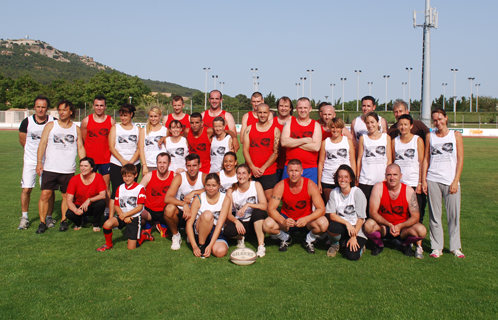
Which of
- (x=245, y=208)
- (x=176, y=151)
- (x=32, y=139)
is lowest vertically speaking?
(x=245, y=208)

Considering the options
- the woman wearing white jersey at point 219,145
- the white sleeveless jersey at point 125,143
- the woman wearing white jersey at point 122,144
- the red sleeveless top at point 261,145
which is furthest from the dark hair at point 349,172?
the white sleeveless jersey at point 125,143

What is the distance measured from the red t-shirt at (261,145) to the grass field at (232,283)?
3.85 feet

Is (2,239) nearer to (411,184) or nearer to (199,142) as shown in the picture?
(199,142)

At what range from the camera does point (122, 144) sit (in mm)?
5938

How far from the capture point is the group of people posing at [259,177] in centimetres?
468

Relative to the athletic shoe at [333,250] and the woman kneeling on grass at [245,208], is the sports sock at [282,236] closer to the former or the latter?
the woman kneeling on grass at [245,208]

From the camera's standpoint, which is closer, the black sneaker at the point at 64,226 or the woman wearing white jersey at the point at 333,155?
the woman wearing white jersey at the point at 333,155

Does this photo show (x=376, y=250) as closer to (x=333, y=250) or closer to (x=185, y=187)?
(x=333, y=250)

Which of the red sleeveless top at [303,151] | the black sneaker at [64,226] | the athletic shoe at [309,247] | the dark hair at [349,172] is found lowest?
the athletic shoe at [309,247]

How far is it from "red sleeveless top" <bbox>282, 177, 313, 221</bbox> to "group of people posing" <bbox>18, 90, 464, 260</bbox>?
13 mm

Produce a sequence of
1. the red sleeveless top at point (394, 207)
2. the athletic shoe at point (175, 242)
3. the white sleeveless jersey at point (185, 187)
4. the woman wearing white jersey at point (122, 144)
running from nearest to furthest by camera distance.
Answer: the red sleeveless top at point (394, 207) → the athletic shoe at point (175, 242) → the white sleeveless jersey at point (185, 187) → the woman wearing white jersey at point (122, 144)

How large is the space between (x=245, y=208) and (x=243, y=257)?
725 mm

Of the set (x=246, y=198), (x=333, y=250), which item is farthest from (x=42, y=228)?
(x=333, y=250)

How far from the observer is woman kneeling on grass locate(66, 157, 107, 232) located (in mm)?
5527
